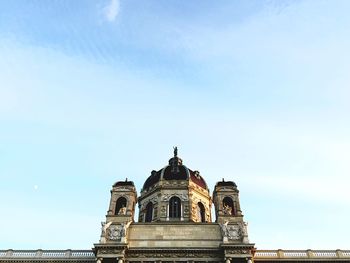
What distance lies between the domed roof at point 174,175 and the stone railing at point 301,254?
39.4ft

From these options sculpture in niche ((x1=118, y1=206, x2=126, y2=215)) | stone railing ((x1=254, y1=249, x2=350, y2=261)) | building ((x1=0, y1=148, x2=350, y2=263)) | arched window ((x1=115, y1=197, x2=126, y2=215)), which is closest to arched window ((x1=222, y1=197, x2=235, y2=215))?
building ((x1=0, y1=148, x2=350, y2=263))

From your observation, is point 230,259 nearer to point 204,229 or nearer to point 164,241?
point 204,229

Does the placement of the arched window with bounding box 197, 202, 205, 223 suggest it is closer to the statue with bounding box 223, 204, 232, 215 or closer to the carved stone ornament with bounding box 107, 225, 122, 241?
the statue with bounding box 223, 204, 232, 215

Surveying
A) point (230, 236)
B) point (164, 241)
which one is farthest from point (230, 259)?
point (164, 241)

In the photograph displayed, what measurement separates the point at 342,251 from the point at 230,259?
38.3ft

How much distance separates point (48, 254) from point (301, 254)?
24.4 m

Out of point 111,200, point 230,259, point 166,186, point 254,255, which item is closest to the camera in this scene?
point 230,259

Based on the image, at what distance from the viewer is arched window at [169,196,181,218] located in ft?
133

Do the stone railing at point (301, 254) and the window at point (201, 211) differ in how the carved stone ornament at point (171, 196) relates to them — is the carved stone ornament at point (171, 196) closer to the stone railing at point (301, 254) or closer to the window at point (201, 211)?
the window at point (201, 211)

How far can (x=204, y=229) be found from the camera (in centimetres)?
3538

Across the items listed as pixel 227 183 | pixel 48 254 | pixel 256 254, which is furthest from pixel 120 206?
pixel 256 254

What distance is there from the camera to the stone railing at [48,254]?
3512cm

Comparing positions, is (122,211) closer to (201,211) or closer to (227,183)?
(201,211)

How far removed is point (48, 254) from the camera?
117ft
